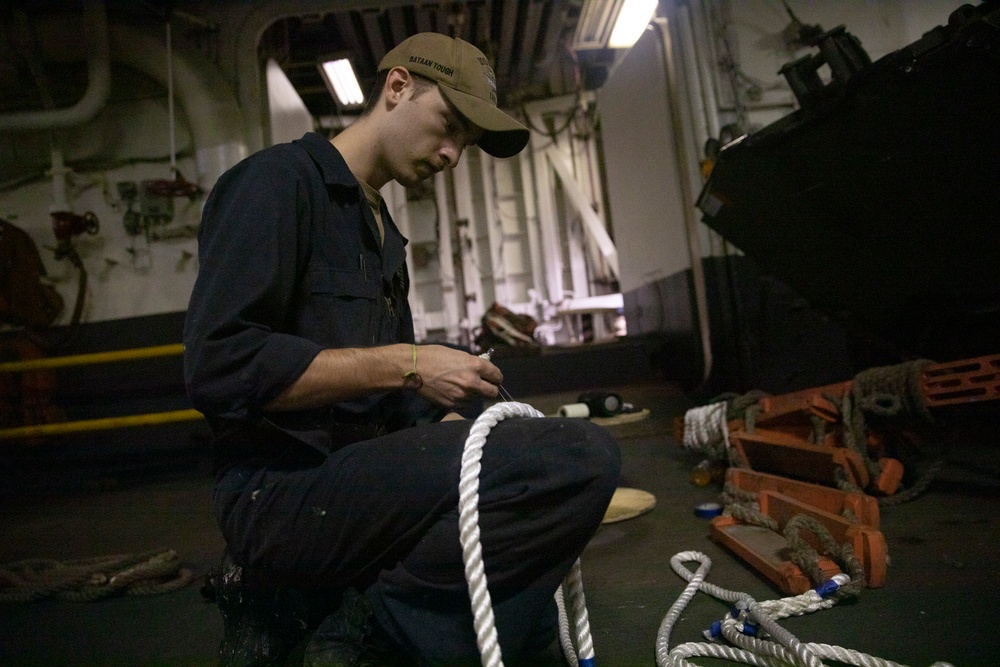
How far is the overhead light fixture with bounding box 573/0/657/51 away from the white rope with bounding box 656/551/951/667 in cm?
416

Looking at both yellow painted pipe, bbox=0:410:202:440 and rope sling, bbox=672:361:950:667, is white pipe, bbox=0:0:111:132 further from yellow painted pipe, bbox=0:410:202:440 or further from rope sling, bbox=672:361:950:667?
rope sling, bbox=672:361:950:667

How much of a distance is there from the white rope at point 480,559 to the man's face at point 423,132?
0.62 meters

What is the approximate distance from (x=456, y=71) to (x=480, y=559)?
1024mm

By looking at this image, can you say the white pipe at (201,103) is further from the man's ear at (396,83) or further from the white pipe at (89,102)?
the man's ear at (396,83)

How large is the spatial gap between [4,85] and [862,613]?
20.9 ft

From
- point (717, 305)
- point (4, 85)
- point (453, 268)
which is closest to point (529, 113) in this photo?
point (453, 268)

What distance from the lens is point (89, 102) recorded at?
13.0ft

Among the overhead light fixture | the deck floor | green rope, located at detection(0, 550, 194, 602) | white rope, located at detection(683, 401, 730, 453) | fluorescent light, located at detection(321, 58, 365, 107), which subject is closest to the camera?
the deck floor

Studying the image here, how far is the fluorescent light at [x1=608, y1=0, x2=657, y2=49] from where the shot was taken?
4109 mm

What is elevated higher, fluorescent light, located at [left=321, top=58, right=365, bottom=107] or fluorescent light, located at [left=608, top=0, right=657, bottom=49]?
fluorescent light, located at [left=321, top=58, right=365, bottom=107]

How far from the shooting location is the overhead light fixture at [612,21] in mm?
4145

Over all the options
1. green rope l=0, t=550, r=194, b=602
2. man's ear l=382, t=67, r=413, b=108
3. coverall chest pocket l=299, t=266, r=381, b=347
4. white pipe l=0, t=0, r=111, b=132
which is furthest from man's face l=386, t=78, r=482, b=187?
white pipe l=0, t=0, r=111, b=132

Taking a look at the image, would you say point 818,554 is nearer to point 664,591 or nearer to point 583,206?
point 664,591

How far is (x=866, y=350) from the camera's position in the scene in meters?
3.30
